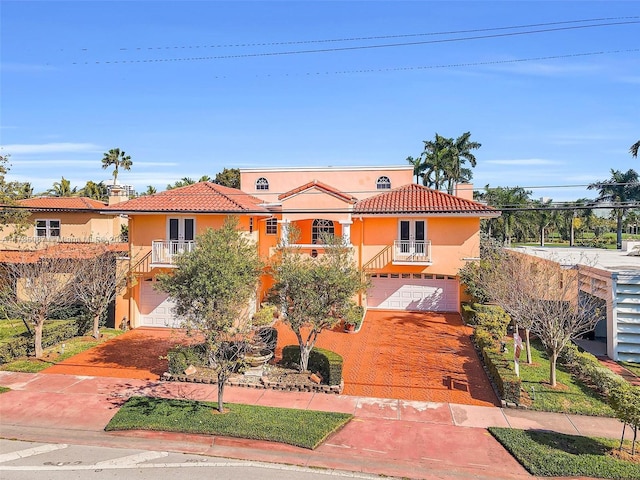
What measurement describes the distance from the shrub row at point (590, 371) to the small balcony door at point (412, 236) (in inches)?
349

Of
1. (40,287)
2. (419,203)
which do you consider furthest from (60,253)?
(419,203)

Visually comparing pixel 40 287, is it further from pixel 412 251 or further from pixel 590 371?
pixel 590 371

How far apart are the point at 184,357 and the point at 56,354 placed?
20.7ft

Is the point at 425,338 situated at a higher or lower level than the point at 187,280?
lower

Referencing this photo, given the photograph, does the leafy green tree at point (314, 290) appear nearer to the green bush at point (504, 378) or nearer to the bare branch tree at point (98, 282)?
the green bush at point (504, 378)

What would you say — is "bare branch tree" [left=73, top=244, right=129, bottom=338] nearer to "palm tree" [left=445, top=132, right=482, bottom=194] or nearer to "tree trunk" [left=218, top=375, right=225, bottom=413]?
"tree trunk" [left=218, top=375, right=225, bottom=413]

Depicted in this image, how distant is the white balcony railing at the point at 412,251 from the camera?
24.1m

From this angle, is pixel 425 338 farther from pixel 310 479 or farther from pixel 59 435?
pixel 59 435

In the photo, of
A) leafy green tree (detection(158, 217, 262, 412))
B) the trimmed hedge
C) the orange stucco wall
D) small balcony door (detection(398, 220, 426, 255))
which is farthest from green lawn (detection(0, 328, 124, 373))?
small balcony door (detection(398, 220, 426, 255))

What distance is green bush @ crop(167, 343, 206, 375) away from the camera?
15.9 metres

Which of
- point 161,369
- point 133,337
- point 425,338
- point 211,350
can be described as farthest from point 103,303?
point 425,338

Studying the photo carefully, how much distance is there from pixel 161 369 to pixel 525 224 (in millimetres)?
54188

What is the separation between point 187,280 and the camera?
13.0 meters

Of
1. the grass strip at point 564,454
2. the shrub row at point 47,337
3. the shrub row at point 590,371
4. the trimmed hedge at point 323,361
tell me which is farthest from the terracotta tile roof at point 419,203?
the shrub row at point 47,337
